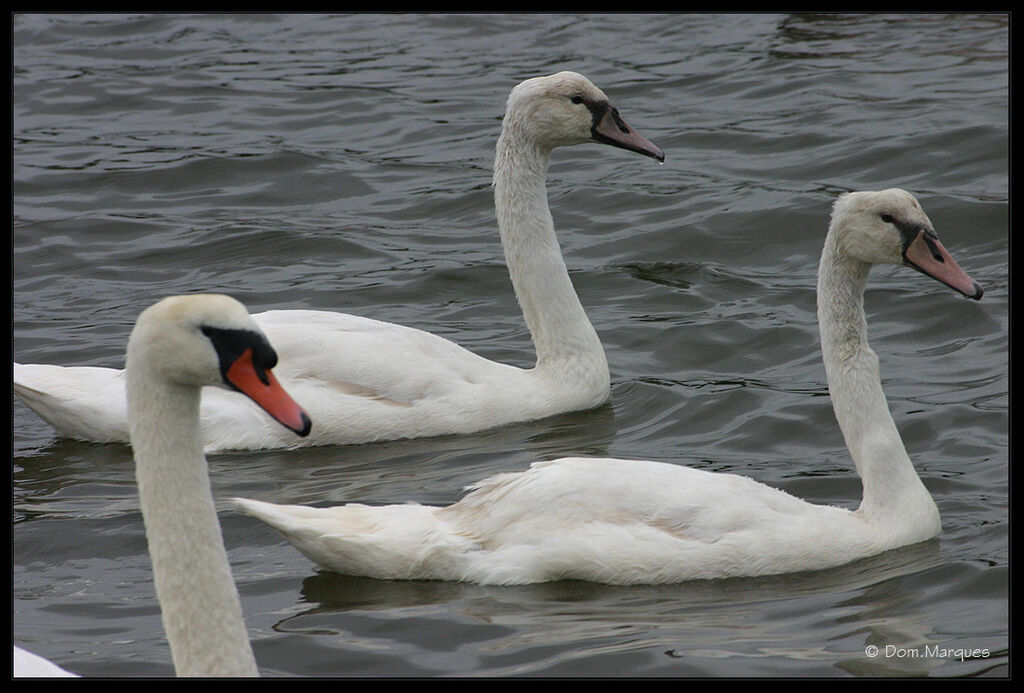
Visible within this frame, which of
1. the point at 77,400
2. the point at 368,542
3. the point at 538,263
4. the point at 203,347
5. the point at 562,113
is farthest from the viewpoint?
the point at 538,263

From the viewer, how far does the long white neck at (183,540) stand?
4441 mm

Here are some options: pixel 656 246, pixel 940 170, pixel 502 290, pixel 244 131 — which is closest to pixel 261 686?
pixel 502 290

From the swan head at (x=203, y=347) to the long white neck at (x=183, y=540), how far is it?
56 mm

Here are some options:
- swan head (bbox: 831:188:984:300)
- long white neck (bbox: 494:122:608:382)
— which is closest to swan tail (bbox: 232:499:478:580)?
swan head (bbox: 831:188:984:300)

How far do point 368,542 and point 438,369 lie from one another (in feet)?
7.72

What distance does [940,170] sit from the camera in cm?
1327

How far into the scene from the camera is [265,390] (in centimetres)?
450

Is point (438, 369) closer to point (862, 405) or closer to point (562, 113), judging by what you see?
point (562, 113)

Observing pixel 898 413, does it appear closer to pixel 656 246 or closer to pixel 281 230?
pixel 656 246

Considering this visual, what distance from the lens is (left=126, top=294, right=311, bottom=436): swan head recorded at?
441cm

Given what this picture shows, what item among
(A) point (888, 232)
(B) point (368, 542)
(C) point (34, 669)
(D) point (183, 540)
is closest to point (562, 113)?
(A) point (888, 232)

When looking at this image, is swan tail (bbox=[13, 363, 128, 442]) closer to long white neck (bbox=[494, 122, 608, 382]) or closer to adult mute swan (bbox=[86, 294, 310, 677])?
long white neck (bbox=[494, 122, 608, 382])

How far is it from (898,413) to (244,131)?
28.6 feet

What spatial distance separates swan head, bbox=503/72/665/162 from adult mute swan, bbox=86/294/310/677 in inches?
181
